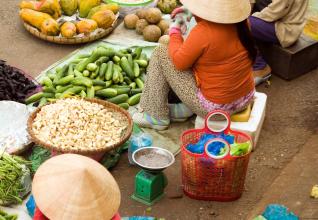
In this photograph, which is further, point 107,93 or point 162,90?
point 107,93

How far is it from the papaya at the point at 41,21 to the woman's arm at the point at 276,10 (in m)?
2.40

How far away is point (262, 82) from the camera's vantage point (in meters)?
6.50

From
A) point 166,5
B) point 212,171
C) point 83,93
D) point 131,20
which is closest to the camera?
point 212,171

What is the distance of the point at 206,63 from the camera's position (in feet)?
16.5

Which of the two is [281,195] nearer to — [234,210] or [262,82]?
[234,210]

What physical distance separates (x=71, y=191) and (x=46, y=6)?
4665 mm

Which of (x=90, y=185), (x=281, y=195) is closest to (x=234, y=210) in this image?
(x=281, y=195)

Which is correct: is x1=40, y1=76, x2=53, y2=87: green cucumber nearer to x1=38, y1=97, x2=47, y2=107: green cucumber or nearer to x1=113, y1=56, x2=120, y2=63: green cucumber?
x1=38, y1=97, x2=47, y2=107: green cucumber

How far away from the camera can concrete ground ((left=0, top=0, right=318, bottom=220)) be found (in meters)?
4.69

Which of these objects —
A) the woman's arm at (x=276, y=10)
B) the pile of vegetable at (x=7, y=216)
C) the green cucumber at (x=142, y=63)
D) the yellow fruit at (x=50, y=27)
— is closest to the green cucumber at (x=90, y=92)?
the green cucumber at (x=142, y=63)

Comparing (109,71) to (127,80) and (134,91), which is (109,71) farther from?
(134,91)

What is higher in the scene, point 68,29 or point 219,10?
point 219,10

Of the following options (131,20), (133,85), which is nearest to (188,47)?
(133,85)

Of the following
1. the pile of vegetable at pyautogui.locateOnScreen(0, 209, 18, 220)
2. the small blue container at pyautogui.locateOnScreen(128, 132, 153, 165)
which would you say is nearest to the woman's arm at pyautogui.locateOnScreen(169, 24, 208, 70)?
the small blue container at pyautogui.locateOnScreen(128, 132, 153, 165)
